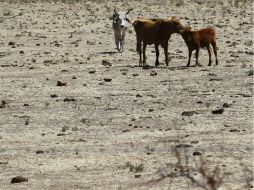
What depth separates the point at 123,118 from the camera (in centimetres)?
1302

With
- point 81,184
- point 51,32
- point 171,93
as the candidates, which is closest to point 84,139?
point 81,184

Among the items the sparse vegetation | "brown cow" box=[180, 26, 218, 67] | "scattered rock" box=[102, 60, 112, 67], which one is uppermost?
the sparse vegetation

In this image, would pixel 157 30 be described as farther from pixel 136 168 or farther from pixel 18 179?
pixel 18 179

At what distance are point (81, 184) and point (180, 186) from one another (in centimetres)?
106

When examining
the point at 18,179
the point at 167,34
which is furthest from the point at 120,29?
the point at 18,179

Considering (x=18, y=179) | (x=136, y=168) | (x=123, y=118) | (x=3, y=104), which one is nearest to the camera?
(x=18, y=179)

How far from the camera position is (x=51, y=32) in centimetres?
3506

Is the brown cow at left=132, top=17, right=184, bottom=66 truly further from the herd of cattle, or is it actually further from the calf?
the calf

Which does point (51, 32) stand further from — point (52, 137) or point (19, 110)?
point (52, 137)

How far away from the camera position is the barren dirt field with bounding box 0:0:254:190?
8891 mm

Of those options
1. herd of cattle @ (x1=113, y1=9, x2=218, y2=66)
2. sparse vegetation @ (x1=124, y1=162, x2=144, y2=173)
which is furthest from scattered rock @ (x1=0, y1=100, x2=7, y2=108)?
herd of cattle @ (x1=113, y1=9, x2=218, y2=66)

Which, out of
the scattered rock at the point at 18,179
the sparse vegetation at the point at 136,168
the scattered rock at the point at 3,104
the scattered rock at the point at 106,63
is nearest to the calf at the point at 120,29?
the scattered rock at the point at 106,63

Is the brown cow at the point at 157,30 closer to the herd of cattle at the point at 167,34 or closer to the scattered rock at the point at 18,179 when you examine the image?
the herd of cattle at the point at 167,34

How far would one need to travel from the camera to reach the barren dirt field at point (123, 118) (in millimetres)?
8891
